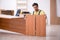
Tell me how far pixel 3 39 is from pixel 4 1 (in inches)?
276

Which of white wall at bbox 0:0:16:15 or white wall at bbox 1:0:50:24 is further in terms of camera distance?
white wall at bbox 0:0:16:15

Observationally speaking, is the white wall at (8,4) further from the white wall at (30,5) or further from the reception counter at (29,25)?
the reception counter at (29,25)

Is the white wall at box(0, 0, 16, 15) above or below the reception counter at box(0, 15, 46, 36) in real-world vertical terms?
above

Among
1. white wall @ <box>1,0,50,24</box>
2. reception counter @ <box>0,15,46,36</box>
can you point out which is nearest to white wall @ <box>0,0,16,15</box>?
white wall @ <box>1,0,50,24</box>

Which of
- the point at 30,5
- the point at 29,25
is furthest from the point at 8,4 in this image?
the point at 29,25

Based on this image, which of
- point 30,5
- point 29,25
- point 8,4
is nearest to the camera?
point 29,25

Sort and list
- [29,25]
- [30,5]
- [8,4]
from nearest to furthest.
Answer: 1. [29,25]
2. [30,5]
3. [8,4]

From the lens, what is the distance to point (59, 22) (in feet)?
35.4

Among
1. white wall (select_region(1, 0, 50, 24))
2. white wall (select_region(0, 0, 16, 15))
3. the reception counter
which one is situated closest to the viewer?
the reception counter

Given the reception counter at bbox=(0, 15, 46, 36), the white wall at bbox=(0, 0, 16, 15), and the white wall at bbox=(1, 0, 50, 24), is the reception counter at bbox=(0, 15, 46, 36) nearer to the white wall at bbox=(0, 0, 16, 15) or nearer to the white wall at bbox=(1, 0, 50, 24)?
the white wall at bbox=(1, 0, 50, 24)

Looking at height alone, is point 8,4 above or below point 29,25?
above

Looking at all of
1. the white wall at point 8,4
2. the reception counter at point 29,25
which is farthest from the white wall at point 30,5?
the reception counter at point 29,25

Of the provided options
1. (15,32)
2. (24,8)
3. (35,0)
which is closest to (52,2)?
(35,0)

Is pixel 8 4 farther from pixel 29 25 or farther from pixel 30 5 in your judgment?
pixel 29 25
